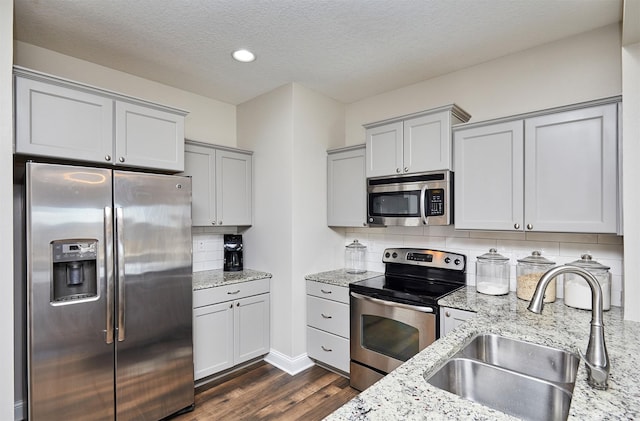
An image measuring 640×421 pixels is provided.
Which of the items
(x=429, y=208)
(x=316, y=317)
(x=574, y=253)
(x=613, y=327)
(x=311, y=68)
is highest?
(x=311, y=68)

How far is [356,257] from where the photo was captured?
3.39m

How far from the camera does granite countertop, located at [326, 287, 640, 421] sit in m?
0.93

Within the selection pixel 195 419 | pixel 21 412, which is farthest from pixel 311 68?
pixel 21 412

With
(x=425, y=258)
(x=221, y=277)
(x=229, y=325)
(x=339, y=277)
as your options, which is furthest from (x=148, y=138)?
(x=425, y=258)

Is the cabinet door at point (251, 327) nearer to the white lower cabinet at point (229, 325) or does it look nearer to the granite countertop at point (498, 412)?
the white lower cabinet at point (229, 325)

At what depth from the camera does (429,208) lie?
258cm

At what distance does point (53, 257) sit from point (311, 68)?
225 centimetres

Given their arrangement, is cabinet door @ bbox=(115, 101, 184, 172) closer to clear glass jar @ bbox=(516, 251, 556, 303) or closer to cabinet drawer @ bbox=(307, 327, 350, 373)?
cabinet drawer @ bbox=(307, 327, 350, 373)

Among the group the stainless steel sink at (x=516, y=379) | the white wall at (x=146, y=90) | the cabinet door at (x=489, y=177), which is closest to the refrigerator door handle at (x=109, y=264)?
the white wall at (x=146, y=90)

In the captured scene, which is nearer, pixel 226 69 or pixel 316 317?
pixel 226 69

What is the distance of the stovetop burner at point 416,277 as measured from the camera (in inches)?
96.8

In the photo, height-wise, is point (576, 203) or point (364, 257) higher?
point (576, 203)

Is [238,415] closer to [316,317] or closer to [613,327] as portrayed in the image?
[316,317]

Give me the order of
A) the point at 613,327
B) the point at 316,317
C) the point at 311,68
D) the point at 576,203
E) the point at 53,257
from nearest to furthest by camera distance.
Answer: the point at 613,327, the point at 53,257, the point at 576,203, the point at 311,68, the point at 316,317
